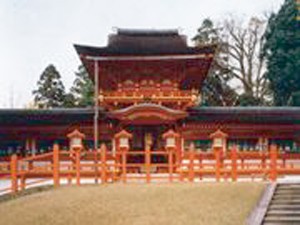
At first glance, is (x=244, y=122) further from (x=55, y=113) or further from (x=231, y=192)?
(x=231, y=192)

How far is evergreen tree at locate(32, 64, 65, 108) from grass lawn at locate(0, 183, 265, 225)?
3807 centimetres

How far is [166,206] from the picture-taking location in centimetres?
1784

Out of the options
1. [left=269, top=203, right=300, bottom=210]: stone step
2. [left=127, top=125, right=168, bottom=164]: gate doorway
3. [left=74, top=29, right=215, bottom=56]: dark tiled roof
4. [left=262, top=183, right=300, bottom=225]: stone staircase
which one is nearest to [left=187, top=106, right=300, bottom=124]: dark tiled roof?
[left=127, top=125, right=168, bottom=164]: gate doorway

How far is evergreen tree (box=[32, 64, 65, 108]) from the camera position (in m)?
58.7

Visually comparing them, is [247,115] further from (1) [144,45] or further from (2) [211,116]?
(1) [144,45]

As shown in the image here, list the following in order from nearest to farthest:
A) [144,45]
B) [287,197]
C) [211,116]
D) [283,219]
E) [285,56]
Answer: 1. [283,219]
2. [287,197]
3. [211,116]
4. [144,45]
5. [285,56]

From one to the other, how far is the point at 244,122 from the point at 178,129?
3895mm

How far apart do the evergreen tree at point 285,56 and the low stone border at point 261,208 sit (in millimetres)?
29408

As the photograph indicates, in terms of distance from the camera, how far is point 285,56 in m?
49.6

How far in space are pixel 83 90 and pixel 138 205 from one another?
43486 mm

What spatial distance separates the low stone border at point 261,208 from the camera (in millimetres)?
16370

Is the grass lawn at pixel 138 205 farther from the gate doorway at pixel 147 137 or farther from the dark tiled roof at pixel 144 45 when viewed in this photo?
the dark tiled roof at pixel 144 45

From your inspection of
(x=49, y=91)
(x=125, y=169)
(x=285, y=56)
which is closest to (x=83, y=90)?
(x=49, y=91)

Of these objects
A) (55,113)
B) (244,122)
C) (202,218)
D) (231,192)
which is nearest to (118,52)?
(55,113)
